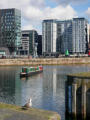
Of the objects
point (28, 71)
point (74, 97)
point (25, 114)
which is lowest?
point (28, 71)

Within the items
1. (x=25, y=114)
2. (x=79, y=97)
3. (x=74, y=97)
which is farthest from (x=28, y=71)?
(x=25, y=114)

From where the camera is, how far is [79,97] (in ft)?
92.1

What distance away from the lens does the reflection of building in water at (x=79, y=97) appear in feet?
90.7

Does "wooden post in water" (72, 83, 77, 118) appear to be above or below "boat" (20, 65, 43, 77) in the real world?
above

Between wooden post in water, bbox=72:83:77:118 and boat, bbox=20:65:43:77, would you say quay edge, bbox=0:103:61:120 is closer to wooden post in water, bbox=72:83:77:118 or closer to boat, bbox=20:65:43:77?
wooden post in water, bbox=72:83:77:118

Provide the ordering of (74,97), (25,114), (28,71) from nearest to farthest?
1. (25,114)
2. (74,97)
3. (28,71)

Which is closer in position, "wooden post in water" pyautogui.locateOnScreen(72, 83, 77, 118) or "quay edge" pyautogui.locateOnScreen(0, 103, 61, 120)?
"quay edge" pyautogui.locateOnScreen(0, 103, 61, 120)

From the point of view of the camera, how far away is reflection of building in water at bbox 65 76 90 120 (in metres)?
27.6

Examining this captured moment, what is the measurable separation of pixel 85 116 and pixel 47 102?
14.9m

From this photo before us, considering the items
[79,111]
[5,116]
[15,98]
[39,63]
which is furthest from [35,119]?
[39,63]

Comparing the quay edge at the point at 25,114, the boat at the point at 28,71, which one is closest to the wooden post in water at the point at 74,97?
the quay edge at the point at 25,114

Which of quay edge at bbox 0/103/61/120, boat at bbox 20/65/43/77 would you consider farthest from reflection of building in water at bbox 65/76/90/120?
boat at bbox 20/65/43/77

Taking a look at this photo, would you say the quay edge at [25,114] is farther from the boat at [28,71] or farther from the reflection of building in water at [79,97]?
the boat at [28,71]

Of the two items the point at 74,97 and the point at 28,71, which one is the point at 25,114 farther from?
the point at 28,71
